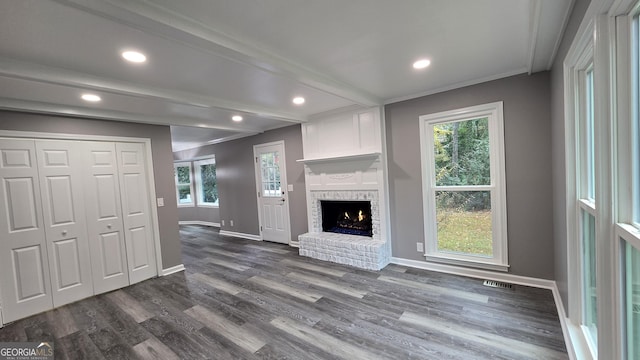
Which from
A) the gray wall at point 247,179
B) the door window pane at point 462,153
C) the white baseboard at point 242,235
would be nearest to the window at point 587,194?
the door window pane at point 462,153

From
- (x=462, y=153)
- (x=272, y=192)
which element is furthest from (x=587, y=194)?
(x=272, y=192)

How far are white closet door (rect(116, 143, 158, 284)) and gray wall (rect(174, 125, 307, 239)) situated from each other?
222 centimetres

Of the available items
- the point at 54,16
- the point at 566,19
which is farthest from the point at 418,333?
the point at 54,16

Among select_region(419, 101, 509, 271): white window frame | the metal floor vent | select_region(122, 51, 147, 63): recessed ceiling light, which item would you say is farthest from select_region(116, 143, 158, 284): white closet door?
the metal floor vent

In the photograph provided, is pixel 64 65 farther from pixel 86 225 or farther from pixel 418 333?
pixel 418 333

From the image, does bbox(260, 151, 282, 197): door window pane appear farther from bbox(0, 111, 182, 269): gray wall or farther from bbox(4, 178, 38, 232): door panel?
bbox(4, 178, 38, 232): door panel

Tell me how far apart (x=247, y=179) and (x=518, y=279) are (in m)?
5.05

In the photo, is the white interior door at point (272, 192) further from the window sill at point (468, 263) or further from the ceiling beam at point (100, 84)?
the window sill at point (468, 263)

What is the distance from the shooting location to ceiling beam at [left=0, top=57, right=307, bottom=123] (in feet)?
6.41

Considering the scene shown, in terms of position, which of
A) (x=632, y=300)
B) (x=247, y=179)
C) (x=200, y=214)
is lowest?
(x=200, y=214)

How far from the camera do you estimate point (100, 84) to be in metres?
2.30

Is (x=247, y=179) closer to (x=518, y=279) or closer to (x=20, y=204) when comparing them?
(x=20, y=204)

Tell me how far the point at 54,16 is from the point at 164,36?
0.54m

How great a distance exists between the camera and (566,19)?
174cm
